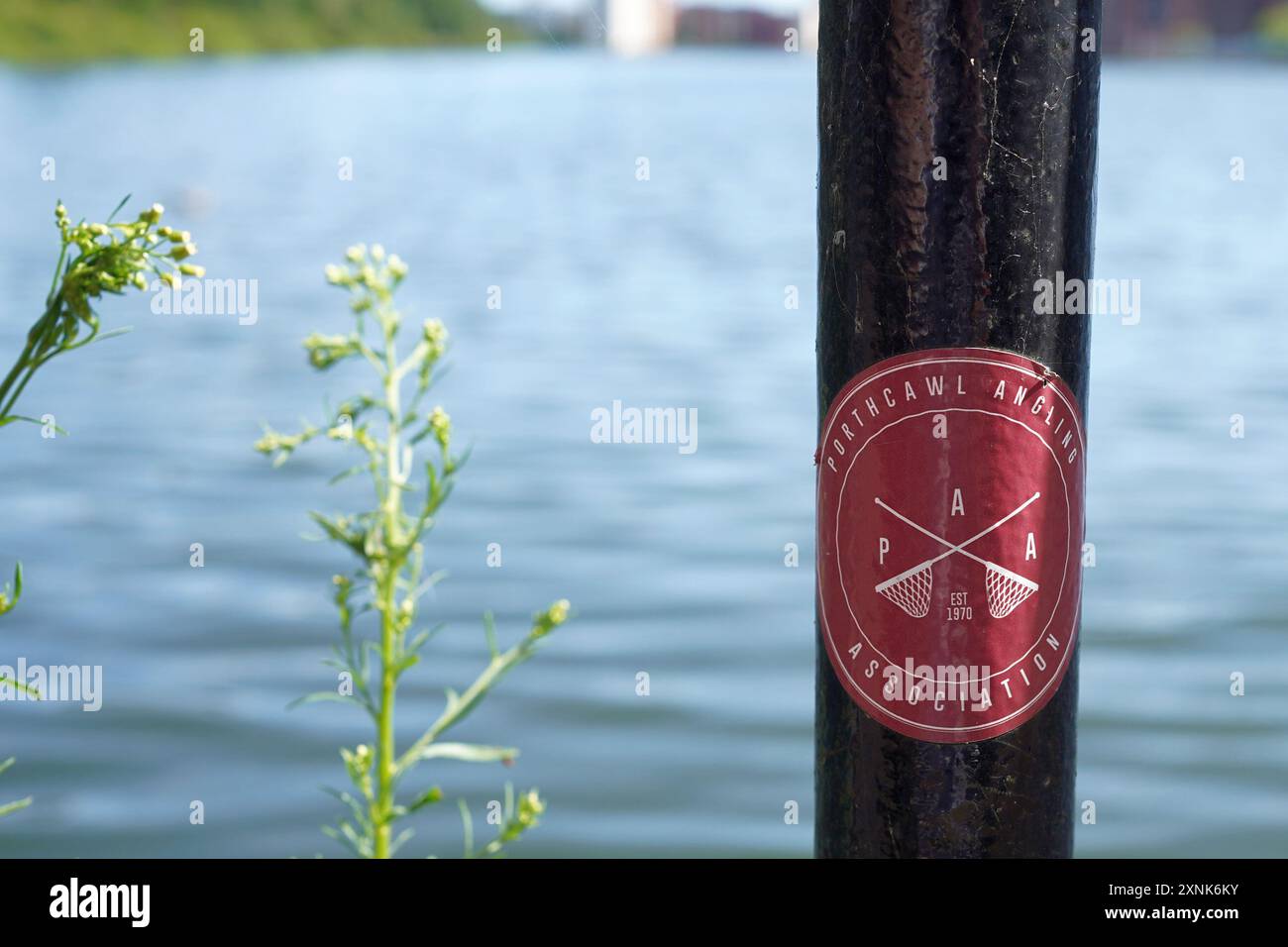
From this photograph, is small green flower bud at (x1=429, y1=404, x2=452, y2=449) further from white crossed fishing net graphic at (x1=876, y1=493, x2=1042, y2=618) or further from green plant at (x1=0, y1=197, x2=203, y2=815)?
white crossed fishing net graphic at (x1=876, y1=493, x2=1042, y2=618)

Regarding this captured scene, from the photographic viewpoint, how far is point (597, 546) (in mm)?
7055

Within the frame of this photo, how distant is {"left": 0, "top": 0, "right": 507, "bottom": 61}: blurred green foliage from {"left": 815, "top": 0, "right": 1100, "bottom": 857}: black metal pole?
68.9 metres

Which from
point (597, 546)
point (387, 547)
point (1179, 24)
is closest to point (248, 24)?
point (1179, 24)

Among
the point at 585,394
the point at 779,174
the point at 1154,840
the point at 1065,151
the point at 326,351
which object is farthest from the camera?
the point at 779,174

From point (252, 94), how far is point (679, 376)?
40.4 m

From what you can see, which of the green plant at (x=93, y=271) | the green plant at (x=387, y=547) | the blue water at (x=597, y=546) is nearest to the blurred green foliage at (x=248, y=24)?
the blue water at (x=597, y=546)

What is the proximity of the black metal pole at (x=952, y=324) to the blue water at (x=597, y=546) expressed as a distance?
61 centimetres

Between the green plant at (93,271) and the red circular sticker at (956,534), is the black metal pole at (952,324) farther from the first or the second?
the green plant at (93,271)

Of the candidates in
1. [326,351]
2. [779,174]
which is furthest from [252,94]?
[326,351]

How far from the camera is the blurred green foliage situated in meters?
67.9

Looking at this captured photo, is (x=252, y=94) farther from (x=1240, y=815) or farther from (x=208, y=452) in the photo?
(x=1240, y=815)

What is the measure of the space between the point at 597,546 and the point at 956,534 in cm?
551

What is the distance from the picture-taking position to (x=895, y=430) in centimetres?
159

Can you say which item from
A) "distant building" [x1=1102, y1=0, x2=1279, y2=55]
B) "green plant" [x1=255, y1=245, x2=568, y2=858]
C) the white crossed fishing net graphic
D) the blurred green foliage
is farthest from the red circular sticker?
the blurred green foliage
